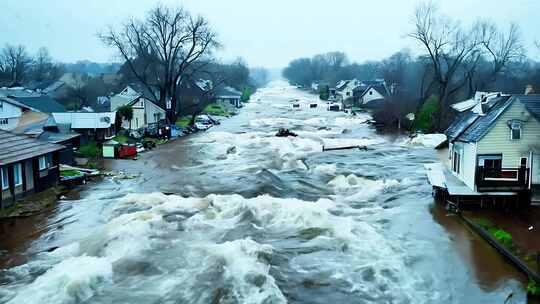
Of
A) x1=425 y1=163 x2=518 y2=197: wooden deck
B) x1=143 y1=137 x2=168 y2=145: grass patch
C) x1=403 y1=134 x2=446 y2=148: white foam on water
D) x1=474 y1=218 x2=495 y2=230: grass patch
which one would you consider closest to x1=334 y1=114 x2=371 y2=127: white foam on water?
x1=403 y1=134 x2=446 y2=148: white foam on water

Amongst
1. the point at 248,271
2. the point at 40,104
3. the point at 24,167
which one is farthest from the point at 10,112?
the point at 248,271

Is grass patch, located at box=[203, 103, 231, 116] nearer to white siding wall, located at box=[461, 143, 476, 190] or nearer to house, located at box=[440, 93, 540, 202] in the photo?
white siding wall, located at box=[461, 143, 476, 190]

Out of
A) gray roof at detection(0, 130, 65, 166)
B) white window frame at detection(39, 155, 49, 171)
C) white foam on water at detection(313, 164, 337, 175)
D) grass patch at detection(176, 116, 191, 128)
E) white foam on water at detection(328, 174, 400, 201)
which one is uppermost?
gray roof at detection(0, 130, 65, 166)

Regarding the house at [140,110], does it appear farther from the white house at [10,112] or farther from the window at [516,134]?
the window at [516,134]

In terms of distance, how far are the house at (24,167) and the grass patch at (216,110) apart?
159 ft

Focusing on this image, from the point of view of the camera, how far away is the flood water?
14.0 meters

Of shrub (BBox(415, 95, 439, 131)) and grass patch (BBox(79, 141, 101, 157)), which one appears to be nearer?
grass patch (BBox(79, 141, 101, 157))

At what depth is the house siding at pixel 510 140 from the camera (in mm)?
20891

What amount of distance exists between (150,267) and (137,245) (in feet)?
6.30

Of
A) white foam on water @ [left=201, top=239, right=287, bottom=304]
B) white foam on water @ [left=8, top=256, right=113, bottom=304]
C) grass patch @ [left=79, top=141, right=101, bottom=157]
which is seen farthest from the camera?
grass patch @ [left=79, top=141, right=101, bottom=157]

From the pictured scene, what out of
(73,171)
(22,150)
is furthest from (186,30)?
(22,150)

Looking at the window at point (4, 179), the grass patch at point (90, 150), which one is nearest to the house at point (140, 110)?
the grass patch at point (90, 150)

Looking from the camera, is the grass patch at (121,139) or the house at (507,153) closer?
the house at (507,153)

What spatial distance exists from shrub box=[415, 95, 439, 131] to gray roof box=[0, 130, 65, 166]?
3719 cm
